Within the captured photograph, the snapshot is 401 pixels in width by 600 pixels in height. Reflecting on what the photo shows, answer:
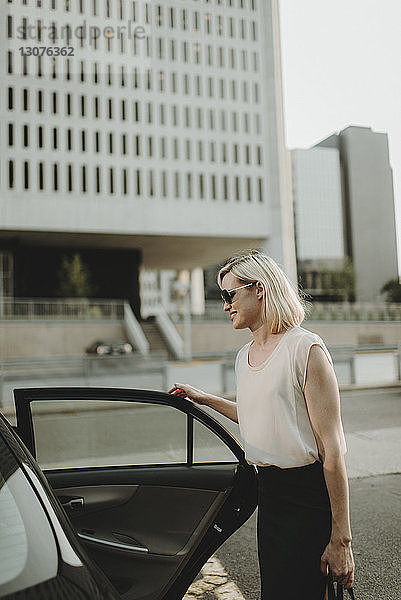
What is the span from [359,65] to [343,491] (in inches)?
256

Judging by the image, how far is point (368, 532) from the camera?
3789 millimetres

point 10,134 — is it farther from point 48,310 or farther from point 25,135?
point 48,310

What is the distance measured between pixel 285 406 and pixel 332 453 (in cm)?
19

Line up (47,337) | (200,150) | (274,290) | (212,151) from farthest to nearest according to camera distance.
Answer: (212,151) < (200,150) < (47,337) < (274,290)

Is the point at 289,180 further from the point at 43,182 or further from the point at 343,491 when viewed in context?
the point at 343,491

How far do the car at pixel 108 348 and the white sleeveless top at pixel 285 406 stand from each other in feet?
80.8

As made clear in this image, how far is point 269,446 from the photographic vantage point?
182cm

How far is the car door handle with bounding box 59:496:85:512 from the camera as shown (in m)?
2.21

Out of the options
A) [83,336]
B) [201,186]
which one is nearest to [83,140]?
[201,186]

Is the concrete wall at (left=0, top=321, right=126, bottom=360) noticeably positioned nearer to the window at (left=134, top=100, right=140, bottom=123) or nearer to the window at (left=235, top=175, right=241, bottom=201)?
the window at (left=235, top=175, right=241, bottom=201)

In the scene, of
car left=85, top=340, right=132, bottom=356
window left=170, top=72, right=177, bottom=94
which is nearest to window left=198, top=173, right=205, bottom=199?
window left=170, top=72, right=177, bottom=94

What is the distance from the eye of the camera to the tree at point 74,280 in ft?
111

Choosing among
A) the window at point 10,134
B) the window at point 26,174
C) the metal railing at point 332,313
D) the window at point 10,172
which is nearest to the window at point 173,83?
the window at point 10,134

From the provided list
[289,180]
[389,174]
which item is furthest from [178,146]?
[389,174]
